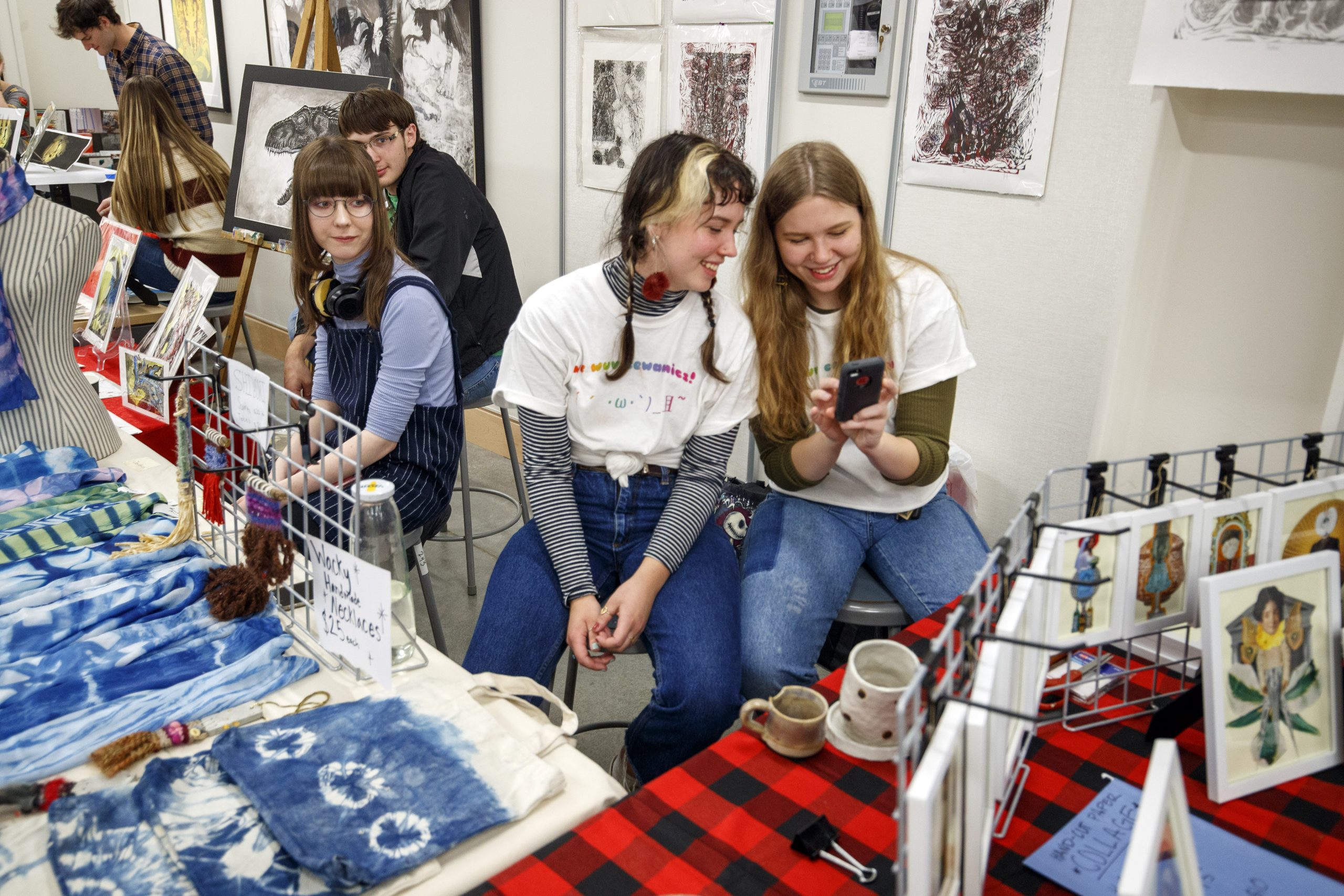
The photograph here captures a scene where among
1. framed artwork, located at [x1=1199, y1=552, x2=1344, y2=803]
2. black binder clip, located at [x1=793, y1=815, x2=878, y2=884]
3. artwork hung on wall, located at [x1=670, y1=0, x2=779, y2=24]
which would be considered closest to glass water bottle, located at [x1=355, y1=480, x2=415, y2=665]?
black binder clip, located at [x1=793, y1=815, x2=878, y2=884]

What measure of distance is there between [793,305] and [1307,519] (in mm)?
859

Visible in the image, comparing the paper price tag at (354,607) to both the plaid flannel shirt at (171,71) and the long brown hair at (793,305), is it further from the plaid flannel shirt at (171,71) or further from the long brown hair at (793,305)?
the plaid flannel shirt at (171,71)

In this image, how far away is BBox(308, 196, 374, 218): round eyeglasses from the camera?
1787 mm

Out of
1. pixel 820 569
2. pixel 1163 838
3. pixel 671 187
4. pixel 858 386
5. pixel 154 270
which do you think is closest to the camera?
pixel 1163 838

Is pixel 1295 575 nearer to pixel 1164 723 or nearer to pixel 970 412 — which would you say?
pixel 1164 723

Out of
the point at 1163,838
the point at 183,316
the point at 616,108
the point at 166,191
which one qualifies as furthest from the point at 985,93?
the point at 166,191

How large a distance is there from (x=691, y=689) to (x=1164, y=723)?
691mm

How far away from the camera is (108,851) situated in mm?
843

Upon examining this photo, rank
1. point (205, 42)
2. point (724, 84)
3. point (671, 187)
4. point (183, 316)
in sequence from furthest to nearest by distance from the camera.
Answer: point (205, 42), point (724, 84), point (183, 316), point (671, 187)

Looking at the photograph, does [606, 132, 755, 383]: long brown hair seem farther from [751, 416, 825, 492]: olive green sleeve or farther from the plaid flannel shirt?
the plaid flannel shirt

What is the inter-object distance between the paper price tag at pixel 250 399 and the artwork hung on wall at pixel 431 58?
2.44 meters

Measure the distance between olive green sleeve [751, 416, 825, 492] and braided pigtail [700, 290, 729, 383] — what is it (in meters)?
0.13

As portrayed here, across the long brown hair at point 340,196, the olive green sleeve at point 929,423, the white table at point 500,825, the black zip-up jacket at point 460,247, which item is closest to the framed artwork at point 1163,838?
the white table at point 500,825

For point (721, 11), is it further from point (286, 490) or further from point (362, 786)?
point (362, 786)
